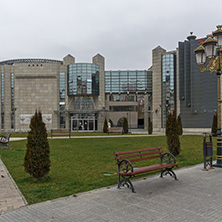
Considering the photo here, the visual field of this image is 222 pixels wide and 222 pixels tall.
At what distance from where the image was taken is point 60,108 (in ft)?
184

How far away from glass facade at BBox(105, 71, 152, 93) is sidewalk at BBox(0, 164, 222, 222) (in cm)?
5081

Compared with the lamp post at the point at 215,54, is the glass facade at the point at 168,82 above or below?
above

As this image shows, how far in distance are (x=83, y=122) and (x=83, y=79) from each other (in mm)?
10272

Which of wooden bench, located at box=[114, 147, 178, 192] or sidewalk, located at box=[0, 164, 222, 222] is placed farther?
wooden bench, located at box=[114, 147, 178, 192]

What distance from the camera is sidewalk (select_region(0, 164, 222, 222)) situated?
13.8ft

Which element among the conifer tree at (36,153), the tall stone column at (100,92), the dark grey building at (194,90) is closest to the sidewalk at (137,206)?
the conifer tree at (36,153)

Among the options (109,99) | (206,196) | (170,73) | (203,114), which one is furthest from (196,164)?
(109,99)

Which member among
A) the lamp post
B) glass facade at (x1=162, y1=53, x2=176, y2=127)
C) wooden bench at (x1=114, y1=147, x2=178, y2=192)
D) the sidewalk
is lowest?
the sidewalk

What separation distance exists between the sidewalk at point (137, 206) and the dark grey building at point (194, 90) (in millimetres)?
38892

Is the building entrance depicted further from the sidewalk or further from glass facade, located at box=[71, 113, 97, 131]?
the sidewalk

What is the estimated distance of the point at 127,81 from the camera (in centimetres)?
5672

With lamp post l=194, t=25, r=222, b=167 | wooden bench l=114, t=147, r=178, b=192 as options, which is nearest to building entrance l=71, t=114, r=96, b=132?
lamp post l=194, t=25, r=222, b=167

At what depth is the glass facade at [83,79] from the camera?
54219 millimetres

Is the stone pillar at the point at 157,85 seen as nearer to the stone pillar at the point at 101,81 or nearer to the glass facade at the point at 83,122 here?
the stone pillar at the point at 101,81
